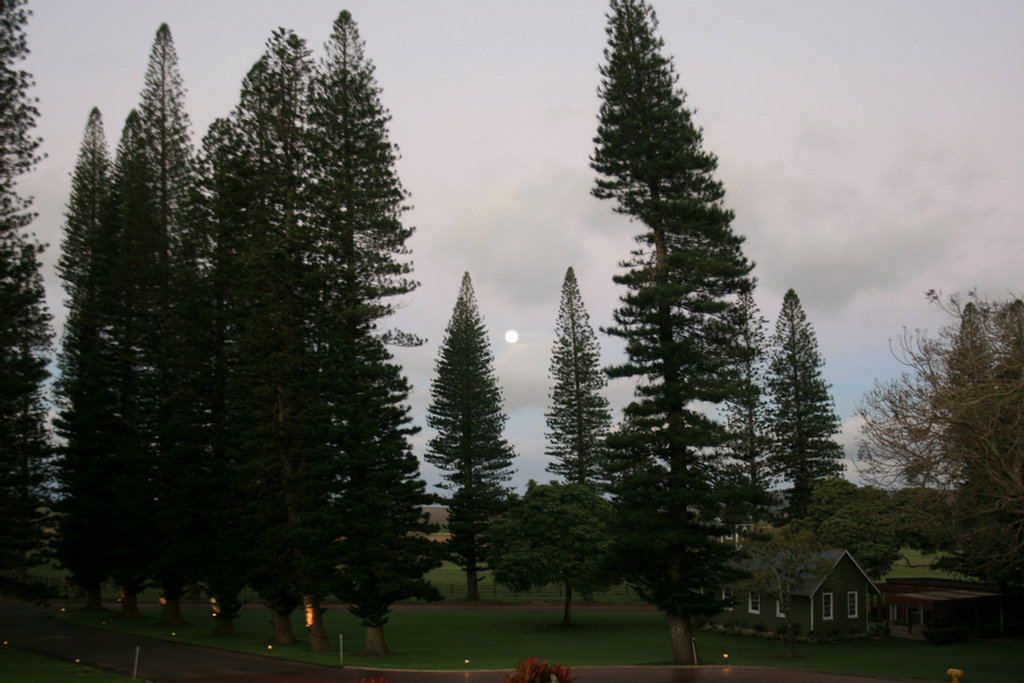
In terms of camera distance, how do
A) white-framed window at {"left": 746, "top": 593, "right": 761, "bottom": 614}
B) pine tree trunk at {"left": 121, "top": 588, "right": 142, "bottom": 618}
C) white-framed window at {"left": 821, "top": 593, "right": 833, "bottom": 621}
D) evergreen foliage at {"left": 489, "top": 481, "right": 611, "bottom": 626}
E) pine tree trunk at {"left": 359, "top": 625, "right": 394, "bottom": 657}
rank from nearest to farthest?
pine tree trunk at {"left": 359, "top": 625, "right": 394, "bottom": 657}, white-framed window at {"left": 821, "top": 593, "right": 833, "bottom": 621}, pine tree trunk at {"left": 121, "top": 588, "right": 142, "bottom": 618}, white-framed window at {"left": 746, "top": 593, "right": 761, "bottom": 614}, evergreen foliage at {"left": 489, "top": 481, "right": 611, "bottom": 626}

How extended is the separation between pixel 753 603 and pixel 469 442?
73.1 feet

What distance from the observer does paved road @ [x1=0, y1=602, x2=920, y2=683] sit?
21.0 meters

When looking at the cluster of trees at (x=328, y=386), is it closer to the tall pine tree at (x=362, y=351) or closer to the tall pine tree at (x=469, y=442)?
the tall pine tree at (x=362, y=351)

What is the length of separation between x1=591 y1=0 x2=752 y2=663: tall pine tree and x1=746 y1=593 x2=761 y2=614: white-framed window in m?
13.8

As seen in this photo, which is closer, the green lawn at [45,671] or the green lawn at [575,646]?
the green lawn at [45,671]

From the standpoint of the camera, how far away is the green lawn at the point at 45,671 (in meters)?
20.5

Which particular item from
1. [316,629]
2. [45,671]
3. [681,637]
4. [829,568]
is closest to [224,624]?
[316,629]

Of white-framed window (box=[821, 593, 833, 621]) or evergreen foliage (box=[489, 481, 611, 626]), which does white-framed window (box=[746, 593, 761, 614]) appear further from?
evergreen foliage (box=[489, 481, 611, 626])

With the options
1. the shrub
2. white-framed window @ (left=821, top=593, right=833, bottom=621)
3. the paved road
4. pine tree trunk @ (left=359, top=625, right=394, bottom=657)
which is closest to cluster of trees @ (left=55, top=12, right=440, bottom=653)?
pine tree trunk @ (left=359, top=625, right=394, bottom=657)

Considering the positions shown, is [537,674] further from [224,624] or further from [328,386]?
[224,624]

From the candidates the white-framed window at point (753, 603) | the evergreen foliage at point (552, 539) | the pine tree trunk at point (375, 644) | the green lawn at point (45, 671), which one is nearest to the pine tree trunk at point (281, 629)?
the pine tree trunk at point (375, 644)

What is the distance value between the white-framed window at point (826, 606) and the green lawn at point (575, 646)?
1655 millimetres

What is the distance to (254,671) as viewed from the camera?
23078 mm

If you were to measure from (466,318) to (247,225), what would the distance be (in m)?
26.1
